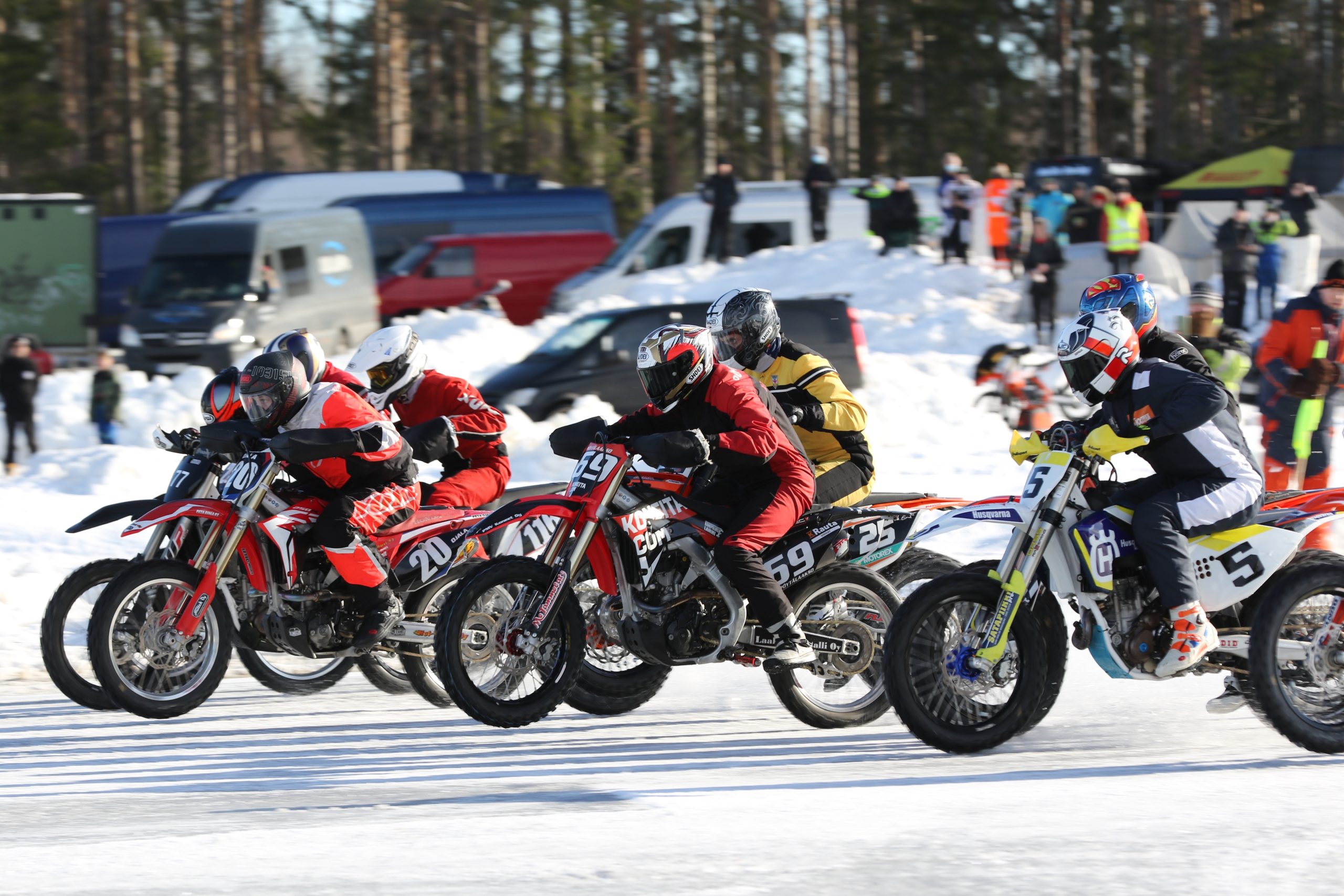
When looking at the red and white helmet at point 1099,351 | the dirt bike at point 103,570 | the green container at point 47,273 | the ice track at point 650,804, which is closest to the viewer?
the ice track at point 650,804

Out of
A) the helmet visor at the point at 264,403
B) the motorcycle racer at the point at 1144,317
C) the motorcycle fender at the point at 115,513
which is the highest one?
the motorcycle racer at the point at 1144,317

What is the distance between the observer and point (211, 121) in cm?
4800

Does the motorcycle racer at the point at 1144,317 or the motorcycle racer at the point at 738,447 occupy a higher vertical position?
the motorcycle racer at the point at 1144,317

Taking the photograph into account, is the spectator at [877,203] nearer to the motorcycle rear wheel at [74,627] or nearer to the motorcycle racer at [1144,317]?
the motorcycle racer at [1144,317]

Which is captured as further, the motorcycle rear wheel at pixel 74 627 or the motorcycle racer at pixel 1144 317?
the motorcycle rear wheel at pixel 74 627

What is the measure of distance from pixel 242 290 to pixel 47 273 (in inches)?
114

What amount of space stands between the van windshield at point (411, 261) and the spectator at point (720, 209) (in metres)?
4.40

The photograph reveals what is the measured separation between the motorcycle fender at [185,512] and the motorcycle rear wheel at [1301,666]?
165 inches

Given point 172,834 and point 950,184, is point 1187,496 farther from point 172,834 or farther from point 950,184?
point 950,184

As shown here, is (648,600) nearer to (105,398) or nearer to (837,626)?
(837,626)

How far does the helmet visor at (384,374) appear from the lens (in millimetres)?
8195

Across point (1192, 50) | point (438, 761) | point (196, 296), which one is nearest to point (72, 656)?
point (438, 761)

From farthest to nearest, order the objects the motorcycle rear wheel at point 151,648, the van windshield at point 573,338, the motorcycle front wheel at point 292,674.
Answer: the van windshield at point 573,338, the motorcycle front wheel at point 292,674, the motorcycle rear wheel at point 151,648

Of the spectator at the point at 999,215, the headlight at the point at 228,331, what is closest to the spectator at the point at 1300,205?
the spectator at the point at 999,215
